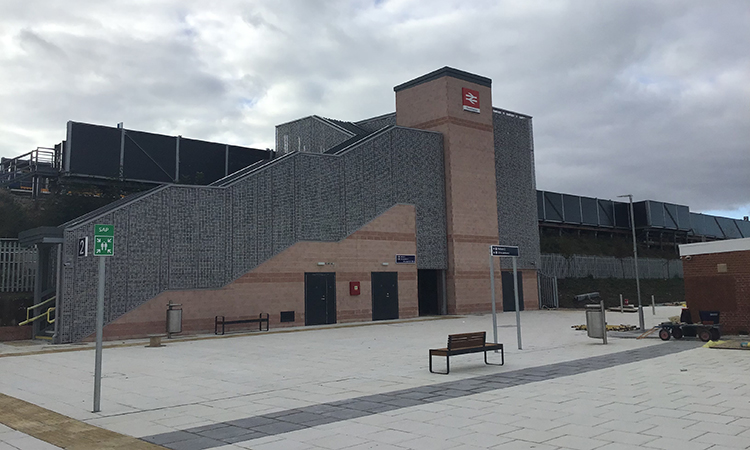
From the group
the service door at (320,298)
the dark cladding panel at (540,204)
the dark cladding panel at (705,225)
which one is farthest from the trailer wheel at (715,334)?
the dark cladding panel at (705,225)

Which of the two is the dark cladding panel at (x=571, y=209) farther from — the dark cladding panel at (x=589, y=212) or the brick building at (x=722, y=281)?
the brick building at (x=722, y=281)

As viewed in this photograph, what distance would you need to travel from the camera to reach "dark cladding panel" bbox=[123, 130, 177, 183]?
100 feet

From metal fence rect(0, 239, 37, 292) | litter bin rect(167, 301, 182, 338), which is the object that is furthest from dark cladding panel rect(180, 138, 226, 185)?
litter bin rect(167, 301, 182, 338)

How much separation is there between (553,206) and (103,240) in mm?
48501

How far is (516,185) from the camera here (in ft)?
117

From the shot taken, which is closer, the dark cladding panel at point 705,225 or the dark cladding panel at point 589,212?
the dark cladding panel at point 589,212

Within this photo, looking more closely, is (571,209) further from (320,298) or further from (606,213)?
(320,298)

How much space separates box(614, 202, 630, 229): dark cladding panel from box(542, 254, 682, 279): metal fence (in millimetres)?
5908

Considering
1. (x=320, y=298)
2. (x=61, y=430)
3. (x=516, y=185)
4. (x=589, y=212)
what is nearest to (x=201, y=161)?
(x=320, y=298)

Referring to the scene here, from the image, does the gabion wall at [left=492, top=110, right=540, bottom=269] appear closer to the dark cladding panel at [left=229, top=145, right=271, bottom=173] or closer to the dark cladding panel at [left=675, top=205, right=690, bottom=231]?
the dark cladding panel at [left=229, top=145, right=271, bottom=173]

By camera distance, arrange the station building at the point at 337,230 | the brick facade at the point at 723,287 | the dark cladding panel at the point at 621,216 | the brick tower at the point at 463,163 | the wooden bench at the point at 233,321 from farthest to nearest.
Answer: the dark cladding panel at the point at 621,216 → the brick tower at the point at 463,163 → the wooden bench at the point at 233,321 → the station building at the point at 337,230 → the brick facade at the point at 723,287

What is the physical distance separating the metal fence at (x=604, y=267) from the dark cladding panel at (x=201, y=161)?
80.7ft

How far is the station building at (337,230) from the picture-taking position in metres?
20.4

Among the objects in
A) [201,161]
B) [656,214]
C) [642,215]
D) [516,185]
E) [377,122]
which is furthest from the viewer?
[656,214]
